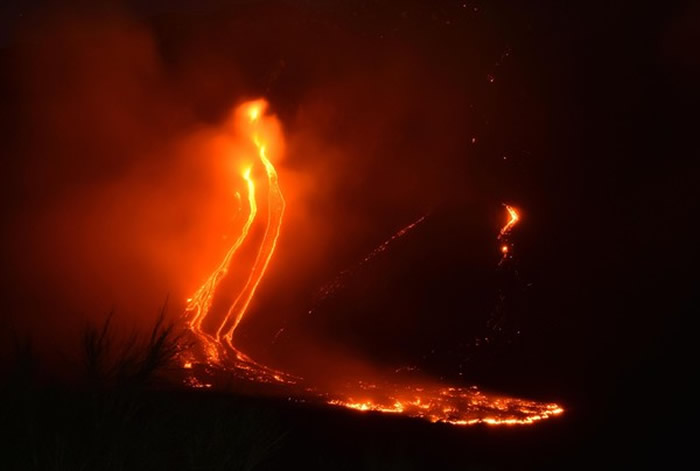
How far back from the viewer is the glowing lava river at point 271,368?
36.3 feet

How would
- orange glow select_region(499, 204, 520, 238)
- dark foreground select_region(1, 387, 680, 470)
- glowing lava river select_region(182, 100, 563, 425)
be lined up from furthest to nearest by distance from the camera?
orange glow select_region(499, 204, 520, 238) < glowing lava river select_region(182, 100, 563, 425) < dark foreground select_region(1, 387, 680, 470)

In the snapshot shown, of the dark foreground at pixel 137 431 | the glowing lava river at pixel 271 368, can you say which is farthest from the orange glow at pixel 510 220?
the dark foreground at pixel 137 431

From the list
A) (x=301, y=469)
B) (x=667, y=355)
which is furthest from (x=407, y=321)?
(x=301, y=469)

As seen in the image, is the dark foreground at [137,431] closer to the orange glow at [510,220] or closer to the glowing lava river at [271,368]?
the glowing lava river at [271,368]

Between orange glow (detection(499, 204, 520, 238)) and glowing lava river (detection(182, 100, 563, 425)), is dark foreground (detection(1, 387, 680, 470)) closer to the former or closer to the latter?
glowing lava river (detection(182, 100, 563, 425))

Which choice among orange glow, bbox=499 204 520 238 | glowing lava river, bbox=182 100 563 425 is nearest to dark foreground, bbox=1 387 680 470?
glowing lava river, bbox=182 100 563 425

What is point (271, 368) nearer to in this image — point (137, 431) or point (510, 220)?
point (510, 220)

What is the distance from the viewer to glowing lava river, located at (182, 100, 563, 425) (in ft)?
36.3

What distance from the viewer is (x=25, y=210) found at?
67.0ft

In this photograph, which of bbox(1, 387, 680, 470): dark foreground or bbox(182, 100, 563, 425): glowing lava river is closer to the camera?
bbox(1, 387, 680, 470): dark foreground

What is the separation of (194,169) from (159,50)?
7.92 meters

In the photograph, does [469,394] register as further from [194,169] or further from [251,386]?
[194,169]

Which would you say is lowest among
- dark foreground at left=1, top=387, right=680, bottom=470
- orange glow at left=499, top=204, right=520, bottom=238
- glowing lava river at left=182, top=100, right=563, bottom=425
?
dark foreground at left=1, top=387, right=680, bottom=470

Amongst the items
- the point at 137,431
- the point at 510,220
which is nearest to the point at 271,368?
the point at 510,220
